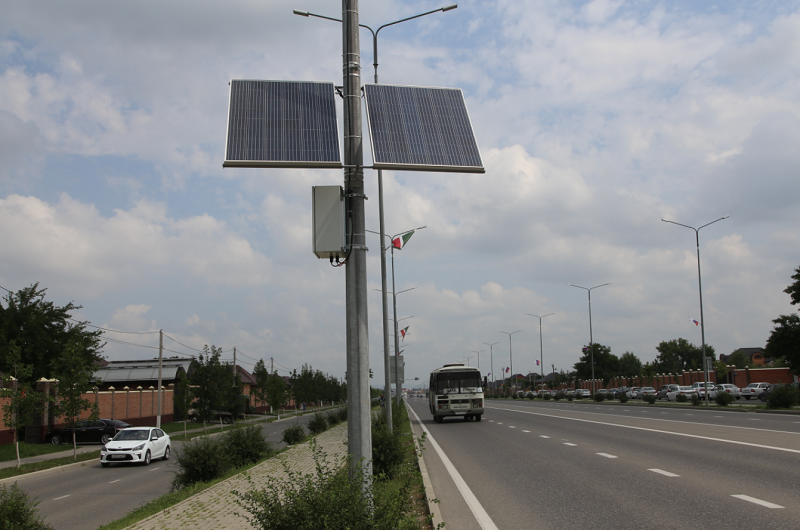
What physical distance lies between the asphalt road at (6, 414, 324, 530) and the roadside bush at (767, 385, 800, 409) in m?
30.4

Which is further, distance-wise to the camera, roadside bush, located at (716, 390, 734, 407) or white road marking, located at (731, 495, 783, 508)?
roadside bush, located at (716, 390, 734, 407)

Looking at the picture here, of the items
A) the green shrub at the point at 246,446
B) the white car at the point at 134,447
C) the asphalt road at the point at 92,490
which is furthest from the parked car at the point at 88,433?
the green shrub at the point at 246,446

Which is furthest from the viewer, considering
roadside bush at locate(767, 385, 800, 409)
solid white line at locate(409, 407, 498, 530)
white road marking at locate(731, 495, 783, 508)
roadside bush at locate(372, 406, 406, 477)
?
roadside bush at locate(767, 385, 800, 409)

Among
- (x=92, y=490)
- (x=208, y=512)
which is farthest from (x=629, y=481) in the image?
(x=92, y=490)

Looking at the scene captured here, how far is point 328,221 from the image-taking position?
18.6 feet

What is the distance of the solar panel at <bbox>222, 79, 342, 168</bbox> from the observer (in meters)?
6.29

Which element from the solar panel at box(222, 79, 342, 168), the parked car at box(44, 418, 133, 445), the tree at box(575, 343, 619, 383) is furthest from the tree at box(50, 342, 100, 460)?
the tree at box(575, 343, 619, 383)

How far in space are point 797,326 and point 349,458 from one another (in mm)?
57321

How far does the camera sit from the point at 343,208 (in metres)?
5.75

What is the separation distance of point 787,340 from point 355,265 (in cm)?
5711

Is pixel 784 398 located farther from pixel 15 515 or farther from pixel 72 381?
pixel 15 515

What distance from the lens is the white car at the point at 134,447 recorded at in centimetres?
2438

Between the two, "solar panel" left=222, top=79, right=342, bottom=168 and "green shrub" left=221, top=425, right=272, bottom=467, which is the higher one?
"solar panel" left=222, top=79, right=342, bottom=168

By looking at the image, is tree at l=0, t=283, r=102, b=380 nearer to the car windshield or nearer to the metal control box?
the car windshield
